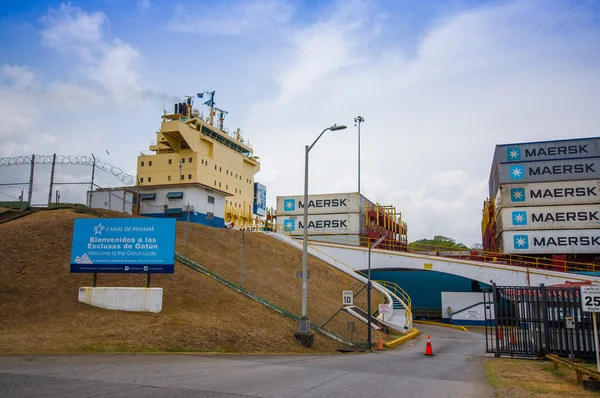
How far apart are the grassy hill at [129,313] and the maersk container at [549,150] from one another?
102ft

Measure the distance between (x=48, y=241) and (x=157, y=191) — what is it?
23.9 metres

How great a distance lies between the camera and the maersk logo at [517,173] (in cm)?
4890

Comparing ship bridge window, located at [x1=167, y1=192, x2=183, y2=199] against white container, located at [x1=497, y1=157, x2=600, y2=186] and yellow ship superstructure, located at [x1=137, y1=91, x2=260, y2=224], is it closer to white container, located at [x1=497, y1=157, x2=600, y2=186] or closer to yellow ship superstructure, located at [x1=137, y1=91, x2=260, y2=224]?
yellow ship superstructure, located at [x1=137, y1=91, x2=260, y2=224]

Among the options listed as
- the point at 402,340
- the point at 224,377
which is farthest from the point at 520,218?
the point at 224,377

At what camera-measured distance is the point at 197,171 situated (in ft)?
184

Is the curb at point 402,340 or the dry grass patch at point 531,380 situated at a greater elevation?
the dry grass patch at point 531,380

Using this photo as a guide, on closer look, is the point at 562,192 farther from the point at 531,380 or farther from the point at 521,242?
the point at 531,380

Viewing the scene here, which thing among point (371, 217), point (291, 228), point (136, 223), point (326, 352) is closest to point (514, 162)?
point (371, 217)

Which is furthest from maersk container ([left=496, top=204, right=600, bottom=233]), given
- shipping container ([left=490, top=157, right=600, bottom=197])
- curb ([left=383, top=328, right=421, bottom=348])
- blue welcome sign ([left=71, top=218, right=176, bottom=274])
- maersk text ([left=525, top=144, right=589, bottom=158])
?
blue welcome sign ([left=71, top=218, right=176, bottom=274])

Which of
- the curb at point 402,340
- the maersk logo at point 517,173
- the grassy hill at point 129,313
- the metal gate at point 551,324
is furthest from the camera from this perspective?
the maersk logo at point 517,173

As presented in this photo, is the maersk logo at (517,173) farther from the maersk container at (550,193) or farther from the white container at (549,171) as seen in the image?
the maersk container at (550,193)

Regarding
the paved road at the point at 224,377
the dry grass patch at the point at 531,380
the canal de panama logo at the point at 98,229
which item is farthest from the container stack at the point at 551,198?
the canal de panama logo at the point at 98,229

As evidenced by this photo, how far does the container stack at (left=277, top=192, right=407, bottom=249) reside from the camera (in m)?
55.2

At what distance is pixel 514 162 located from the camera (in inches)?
1961
